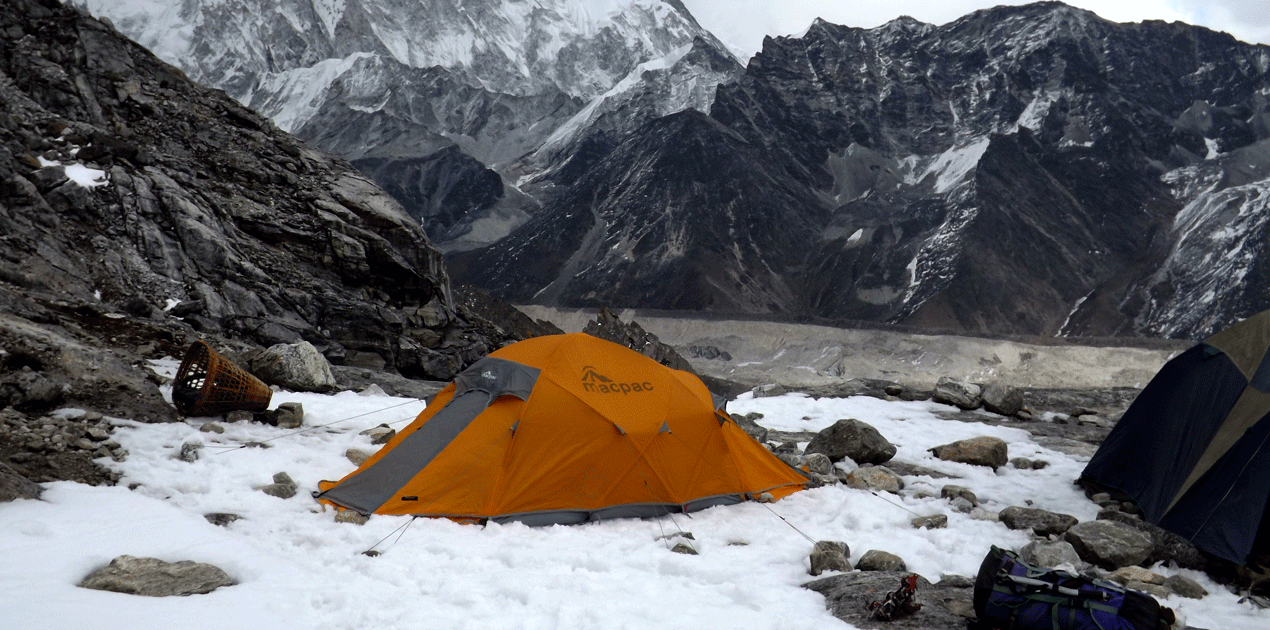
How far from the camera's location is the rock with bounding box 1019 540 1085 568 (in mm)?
5793

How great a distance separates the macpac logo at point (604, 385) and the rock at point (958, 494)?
10.8ft

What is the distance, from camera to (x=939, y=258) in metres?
97.0

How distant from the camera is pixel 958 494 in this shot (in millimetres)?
7785

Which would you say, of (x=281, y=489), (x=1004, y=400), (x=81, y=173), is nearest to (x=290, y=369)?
(x=281, y=489)

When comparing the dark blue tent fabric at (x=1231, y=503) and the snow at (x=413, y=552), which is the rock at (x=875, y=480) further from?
the dark blue tent fabric at (x=1231, y=503)

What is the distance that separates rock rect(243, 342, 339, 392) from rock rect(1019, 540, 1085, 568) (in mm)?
9481

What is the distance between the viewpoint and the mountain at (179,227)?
13.9m

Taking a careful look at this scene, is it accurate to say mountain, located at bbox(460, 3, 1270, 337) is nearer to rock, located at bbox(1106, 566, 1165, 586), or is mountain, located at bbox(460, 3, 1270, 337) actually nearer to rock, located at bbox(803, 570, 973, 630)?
rock, located at bbox(1106, 566, 1165, 586)

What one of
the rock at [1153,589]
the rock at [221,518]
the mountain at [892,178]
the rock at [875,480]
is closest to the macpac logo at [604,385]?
the rock at [875,480]

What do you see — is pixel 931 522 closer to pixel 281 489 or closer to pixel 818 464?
pixel 818 464

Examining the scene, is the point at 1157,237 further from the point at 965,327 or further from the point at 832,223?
the point at 832,223

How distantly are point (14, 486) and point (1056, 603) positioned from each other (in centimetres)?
686

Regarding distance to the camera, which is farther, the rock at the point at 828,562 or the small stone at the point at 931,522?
the small stone at the point at 931,522

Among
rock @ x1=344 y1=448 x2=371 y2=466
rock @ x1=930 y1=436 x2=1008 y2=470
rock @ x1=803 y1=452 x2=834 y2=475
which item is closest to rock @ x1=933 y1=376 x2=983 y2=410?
rock @ x1=930 y1=436 x2=1008 y2=470
